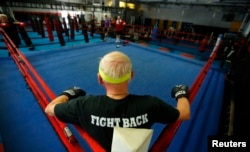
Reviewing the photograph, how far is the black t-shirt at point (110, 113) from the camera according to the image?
84cm

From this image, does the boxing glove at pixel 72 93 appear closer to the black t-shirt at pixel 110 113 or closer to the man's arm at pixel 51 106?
the man's arm at pixel 51 106

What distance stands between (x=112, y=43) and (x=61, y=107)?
25.0ft

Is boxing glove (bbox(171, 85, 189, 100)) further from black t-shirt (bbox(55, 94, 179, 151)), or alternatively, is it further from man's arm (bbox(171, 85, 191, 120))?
black t-shirt (bbox(55, 94, 179, 151))

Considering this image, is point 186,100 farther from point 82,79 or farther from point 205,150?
point 82,79

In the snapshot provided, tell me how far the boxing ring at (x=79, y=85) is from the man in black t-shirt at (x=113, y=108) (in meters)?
0.09

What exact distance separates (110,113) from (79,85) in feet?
9.40

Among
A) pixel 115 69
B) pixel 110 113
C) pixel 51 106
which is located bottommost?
pixel 51 106

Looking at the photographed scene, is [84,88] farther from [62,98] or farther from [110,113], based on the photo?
[110,113]

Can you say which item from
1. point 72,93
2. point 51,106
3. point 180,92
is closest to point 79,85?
point 72,93

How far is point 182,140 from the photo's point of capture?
7.34ft

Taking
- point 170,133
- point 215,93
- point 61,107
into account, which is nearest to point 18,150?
point 61,107

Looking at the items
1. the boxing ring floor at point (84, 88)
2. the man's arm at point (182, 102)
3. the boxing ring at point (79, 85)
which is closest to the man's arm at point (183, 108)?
the man's arm at point (182, 102)

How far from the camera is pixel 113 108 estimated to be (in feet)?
2.77

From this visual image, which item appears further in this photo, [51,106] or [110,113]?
[51,106]
